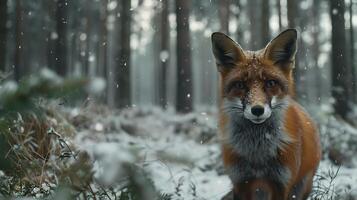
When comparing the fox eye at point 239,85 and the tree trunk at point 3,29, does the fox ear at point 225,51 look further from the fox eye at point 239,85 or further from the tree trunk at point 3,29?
the tree trunk at point 3,29

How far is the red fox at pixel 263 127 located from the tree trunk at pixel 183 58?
1183 centimetres

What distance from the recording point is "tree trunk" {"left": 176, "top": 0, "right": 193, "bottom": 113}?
16.6 m

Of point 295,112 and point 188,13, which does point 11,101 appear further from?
point 188,13

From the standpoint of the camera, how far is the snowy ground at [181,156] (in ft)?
7.25

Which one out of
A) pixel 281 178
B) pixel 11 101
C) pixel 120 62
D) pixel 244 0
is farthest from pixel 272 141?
pixel 244 0

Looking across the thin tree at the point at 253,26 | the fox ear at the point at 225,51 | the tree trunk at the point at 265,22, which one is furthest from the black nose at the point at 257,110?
the thin tree at the point at 253,26

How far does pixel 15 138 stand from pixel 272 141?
9.96ft

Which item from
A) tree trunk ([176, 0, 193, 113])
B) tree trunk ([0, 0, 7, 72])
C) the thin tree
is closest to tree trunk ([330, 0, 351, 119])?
tree trunk ([176, 0, 193, 113])

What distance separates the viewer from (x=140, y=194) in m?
2.13

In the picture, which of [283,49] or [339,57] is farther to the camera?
[339,57]

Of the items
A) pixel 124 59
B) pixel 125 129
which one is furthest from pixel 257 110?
pixel 124 59

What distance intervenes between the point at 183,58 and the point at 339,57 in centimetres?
617

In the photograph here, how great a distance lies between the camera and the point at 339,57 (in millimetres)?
14180

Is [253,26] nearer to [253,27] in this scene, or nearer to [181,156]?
[253,27]
